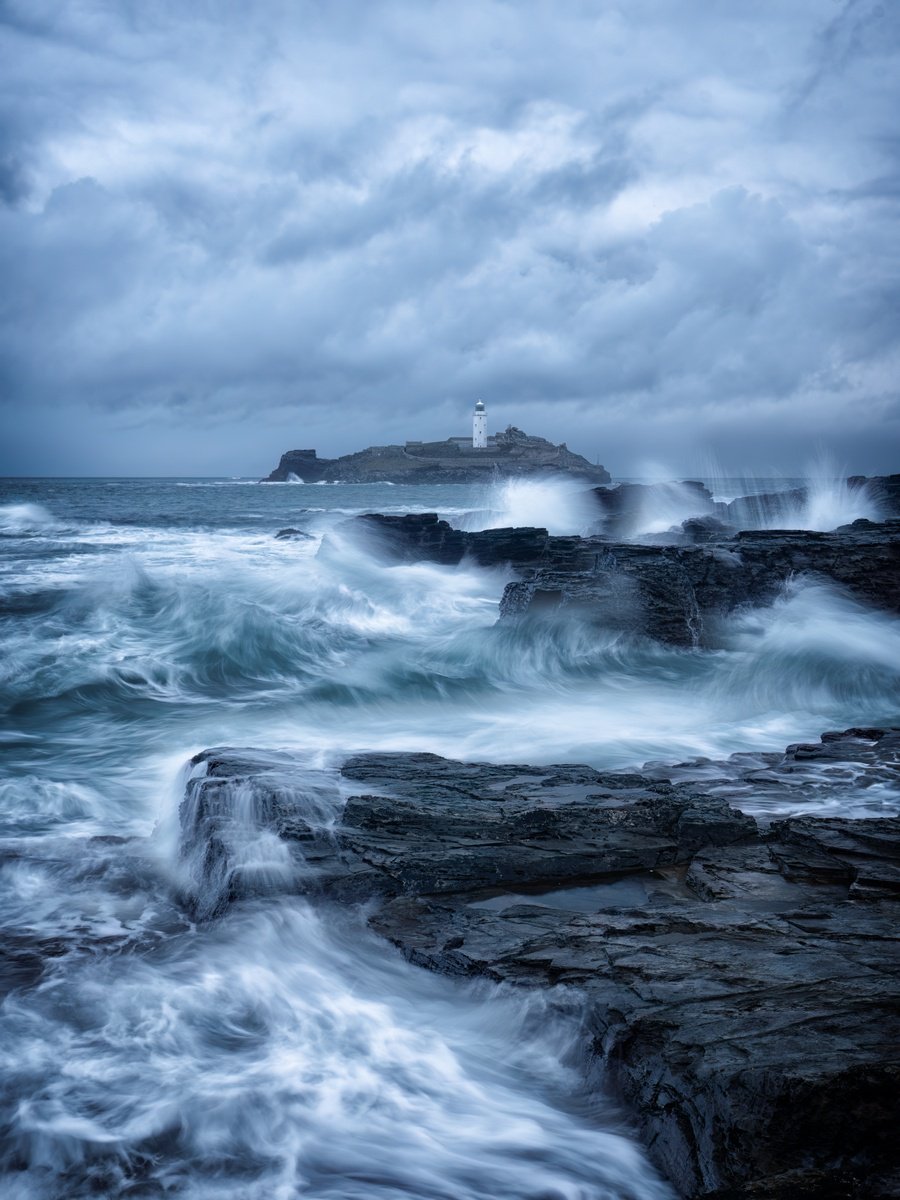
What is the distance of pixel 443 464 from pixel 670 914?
99.5 m

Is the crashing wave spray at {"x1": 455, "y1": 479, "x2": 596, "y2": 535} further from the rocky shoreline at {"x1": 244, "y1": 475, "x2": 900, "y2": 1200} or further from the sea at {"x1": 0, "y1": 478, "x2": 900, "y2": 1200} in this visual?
the rocky shoreline at {"x1": 244, "y1": 475, "x2": 900, "y2": 1200}

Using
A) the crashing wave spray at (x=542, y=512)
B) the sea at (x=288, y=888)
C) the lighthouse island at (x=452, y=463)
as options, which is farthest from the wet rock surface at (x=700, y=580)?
the lighthouse island at (x=452, y=463)

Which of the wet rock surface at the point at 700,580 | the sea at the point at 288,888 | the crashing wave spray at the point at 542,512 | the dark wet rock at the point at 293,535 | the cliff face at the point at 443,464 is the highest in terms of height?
the cliff face at the point at 443,464

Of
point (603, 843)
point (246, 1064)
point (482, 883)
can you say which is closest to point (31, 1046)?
point (246, 1064)

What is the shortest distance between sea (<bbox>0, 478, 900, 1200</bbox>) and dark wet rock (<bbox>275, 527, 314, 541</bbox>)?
11.5 metres

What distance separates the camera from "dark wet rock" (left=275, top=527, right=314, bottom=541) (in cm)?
2852

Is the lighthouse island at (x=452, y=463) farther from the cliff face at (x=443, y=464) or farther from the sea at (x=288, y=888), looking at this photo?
the sea at (x=288, y=888)

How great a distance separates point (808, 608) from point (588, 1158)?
35.8ft

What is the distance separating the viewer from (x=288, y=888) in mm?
4441

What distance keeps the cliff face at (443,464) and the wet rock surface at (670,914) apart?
3458 inches

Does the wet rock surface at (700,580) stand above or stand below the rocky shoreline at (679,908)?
above

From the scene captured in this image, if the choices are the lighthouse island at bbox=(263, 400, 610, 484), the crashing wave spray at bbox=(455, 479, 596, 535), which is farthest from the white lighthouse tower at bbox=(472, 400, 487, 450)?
the crashing wave spray at bbox=(455, 479, 596, 535)

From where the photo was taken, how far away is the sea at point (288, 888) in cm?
299

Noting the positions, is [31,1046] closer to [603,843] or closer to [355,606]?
[603,843]
